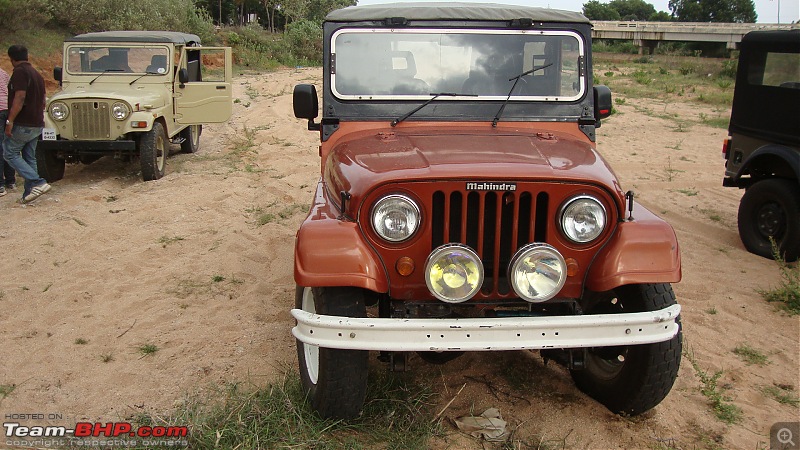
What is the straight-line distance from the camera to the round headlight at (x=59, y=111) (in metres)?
8.21

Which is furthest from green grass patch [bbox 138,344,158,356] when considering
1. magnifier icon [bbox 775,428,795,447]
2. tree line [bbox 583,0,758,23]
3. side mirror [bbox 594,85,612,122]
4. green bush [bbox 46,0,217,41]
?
tree line [bbox 583,0,758,23]

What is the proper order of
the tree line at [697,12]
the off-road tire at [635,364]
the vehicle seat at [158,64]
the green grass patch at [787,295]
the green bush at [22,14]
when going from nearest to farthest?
the off-road tire at [635,364] < the green grass patch at [787,295] < the vehicle seat at [158,64] < the green bush at [22,14] < the tree line at [697,12]

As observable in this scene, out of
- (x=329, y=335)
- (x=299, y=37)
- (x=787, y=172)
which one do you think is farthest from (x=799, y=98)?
(x=299, y=37)

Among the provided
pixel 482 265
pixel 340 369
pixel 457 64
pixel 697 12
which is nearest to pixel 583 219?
pixel 482 265

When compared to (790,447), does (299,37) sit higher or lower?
higher

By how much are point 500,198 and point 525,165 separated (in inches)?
8.3

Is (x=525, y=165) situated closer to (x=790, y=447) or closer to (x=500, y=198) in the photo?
(x=500, y=198)

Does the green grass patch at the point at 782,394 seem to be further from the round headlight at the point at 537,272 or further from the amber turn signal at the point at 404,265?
the amber turn signal at the point at 404,265

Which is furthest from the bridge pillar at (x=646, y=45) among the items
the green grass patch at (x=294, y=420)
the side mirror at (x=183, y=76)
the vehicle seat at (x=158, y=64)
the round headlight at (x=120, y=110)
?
the green grass patch at (x=294, y=420)

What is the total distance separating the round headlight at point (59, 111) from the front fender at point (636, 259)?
715 centimetres

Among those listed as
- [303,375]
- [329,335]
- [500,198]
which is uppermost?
[500,198]

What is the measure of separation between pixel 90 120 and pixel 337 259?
21.3 feet

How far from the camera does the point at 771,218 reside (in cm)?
643

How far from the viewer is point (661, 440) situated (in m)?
3.32
